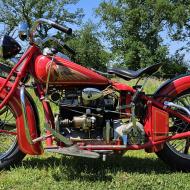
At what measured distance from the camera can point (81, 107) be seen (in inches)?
208

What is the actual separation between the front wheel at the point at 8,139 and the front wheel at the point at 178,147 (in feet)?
5.50

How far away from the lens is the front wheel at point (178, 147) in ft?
18.0

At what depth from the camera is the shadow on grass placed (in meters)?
5.27

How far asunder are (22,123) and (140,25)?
56.0 metres

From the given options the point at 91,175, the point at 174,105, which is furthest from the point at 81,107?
the point at 174,105

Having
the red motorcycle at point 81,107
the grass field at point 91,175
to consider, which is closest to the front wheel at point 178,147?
the red motorcycle at point 81,107

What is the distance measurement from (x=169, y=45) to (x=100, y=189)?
56.2 metres

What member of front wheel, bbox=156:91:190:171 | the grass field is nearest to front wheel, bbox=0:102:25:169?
the grass field

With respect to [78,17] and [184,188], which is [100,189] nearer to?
[184,188]

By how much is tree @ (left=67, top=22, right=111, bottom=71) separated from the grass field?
183 ft

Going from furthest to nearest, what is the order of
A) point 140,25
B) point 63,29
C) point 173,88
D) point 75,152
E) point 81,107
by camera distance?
point 140,25 < point 173,88 < point 81,107 < point 75,152 < point 63,29

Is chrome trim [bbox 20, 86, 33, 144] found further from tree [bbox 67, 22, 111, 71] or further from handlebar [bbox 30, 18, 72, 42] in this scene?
tree [bbox 67, 22, 111, 71]

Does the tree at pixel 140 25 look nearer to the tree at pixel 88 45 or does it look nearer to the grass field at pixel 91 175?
the tree at pixel 88 45

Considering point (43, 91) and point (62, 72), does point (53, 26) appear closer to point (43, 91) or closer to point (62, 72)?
point (62, 72)
